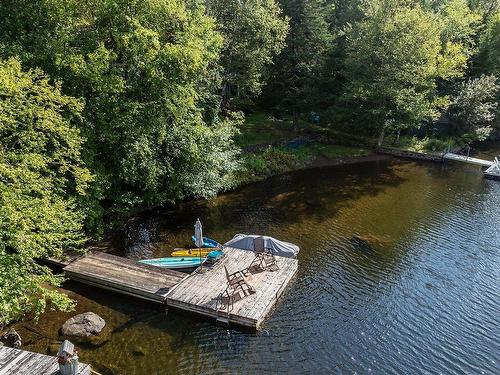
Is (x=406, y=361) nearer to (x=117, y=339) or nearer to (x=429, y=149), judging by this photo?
(x=117, y=339)

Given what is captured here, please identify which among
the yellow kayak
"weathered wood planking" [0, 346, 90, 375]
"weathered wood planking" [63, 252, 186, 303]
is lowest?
"weathered wood planking" [0, 346, 90, 375]

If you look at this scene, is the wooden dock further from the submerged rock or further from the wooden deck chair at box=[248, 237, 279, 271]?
the submerged rock

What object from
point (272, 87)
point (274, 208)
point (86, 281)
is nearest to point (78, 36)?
point (86, 281)

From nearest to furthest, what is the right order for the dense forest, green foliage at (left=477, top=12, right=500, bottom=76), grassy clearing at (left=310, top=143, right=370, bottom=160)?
the dense forest → grassy clearing at (left=310, top=143, right=370, bottom=160) → green foliage at (left=477, top=12, right=500, bottom=76)

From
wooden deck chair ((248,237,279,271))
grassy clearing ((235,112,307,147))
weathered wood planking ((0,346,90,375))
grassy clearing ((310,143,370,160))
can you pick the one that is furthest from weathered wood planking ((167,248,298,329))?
grassy clearing ((310,143,370,160))

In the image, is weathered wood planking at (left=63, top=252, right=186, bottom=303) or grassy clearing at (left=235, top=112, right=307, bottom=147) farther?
grassy clearing at (left=235, top=112, right=307, bottom=147)

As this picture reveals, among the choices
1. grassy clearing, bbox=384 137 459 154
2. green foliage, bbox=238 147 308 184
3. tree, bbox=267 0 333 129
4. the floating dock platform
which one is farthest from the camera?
grassy clearing, bbox=384 137 459 154

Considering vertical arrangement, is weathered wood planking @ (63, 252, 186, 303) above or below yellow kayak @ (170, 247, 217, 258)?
below
